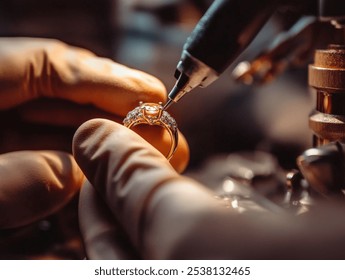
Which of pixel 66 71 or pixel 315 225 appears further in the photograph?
pixel 66 71

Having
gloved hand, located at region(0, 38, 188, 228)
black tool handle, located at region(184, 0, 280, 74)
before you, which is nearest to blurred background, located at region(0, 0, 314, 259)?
gloved hand, located at region(0, 38, 188, 228)

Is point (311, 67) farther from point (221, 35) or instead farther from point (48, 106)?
point (48, 106)

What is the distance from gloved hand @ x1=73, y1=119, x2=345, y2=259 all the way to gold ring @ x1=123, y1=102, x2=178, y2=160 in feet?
0.16

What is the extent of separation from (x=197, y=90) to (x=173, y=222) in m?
0.54

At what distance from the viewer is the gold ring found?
0.41 meters

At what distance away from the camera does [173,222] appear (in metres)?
0.29

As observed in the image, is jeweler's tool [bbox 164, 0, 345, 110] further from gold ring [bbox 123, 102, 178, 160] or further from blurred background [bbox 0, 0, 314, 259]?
blurred background [bbox 0, 0, 314, 259]

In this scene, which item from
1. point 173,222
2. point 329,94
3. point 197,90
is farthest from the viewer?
point 197,90

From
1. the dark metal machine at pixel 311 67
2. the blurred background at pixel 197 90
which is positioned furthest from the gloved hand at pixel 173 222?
the blurred background at pixel 197 90

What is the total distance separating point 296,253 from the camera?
0.94ft

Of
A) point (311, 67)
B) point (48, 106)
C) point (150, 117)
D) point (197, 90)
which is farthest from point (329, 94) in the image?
point (197, 90)
